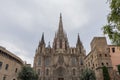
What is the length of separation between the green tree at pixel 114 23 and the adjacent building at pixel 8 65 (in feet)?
80.8

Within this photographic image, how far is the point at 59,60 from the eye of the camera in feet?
195

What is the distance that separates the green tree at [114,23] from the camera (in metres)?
8.71

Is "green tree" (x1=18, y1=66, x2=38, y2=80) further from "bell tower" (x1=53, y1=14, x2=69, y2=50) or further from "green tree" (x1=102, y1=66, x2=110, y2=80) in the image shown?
"bell tower" (x1=53, y1=14, x2=69, y2=50)

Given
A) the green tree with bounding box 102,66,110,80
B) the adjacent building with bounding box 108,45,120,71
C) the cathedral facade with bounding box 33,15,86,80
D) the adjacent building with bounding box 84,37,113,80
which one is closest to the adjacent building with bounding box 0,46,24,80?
the cathedral facade with bounding box 33,15,86,80

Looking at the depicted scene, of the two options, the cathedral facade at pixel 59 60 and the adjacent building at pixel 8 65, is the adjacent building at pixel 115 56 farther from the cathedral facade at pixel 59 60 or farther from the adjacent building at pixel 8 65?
the adjacent building at pixel 8 65

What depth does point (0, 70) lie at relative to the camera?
92.2 feet

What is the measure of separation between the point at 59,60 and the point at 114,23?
51566 millimetres

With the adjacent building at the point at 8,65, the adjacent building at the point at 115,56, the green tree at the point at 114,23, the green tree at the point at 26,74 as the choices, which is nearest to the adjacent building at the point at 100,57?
the adjacent building at the point at 115,56

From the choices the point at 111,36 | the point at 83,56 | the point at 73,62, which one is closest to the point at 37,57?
the point at 73,62

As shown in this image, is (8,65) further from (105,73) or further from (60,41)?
(60,41)

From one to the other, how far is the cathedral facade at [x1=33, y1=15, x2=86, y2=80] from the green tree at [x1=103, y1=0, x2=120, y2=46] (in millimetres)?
48562

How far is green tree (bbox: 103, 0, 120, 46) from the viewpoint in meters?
8.71

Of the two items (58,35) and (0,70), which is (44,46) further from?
(0,70)

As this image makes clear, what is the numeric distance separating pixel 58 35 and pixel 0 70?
45.2 m
